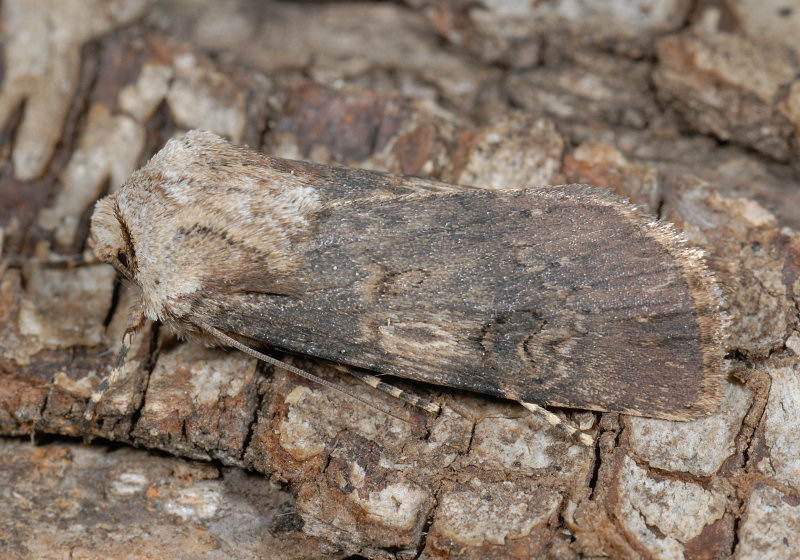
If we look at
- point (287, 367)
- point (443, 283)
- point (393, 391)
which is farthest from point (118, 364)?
point (443, 283)

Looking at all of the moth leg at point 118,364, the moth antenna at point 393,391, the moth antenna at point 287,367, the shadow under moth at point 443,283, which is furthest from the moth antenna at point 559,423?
the moth leg at point 118,364

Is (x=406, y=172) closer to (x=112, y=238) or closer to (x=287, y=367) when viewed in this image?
(x=287, y=367)

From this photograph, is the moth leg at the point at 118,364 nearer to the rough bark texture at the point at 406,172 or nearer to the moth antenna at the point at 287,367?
the rough bark texture at the point at 406,172

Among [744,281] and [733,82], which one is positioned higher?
[733,82]

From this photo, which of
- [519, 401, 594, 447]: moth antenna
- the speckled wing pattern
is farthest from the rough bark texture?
the speckled wing pattern

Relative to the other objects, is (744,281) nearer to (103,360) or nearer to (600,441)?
(600,441)

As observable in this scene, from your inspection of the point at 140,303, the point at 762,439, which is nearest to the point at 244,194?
the point at 140,303
